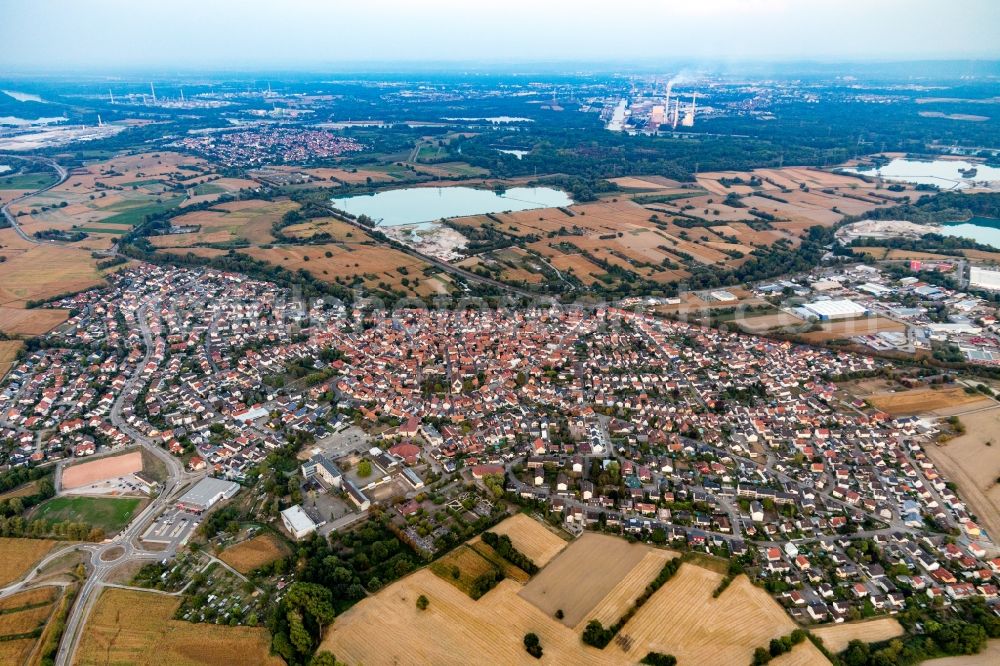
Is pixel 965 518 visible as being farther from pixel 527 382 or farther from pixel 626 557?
pixel 527 382

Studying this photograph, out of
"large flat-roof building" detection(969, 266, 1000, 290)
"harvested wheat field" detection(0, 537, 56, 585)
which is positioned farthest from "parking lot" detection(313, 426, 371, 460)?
"large flat-roof building" detection(969, 266, 1000, 290)

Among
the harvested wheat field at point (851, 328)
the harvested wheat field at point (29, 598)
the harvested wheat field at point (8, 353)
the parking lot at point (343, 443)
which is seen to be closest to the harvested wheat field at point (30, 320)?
the harvested wheat field at point (8, 353)

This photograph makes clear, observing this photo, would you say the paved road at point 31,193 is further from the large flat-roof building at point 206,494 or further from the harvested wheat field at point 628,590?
the harvested wheat field at point 628,590

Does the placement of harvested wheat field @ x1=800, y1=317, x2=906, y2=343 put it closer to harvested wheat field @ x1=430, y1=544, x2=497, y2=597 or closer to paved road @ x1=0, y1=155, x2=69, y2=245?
harvested wheat field @ x1=430, y1=544, x2=497, y2=597

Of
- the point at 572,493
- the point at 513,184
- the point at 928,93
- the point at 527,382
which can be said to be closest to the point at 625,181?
the point at 513,184

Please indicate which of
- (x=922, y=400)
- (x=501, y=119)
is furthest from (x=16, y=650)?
(x=501, y=119)

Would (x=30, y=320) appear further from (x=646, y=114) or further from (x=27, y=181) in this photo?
(x=646, y=114)

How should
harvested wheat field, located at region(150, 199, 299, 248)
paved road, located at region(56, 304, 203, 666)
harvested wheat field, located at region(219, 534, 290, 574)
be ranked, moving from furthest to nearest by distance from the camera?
1. harvested wheat field, located at region(150, 199, 299, 248)
2. harvested wheat field, located at region(219, 534, 290, 574)
3. paved road, located at region(56, 304, 203, 666)
